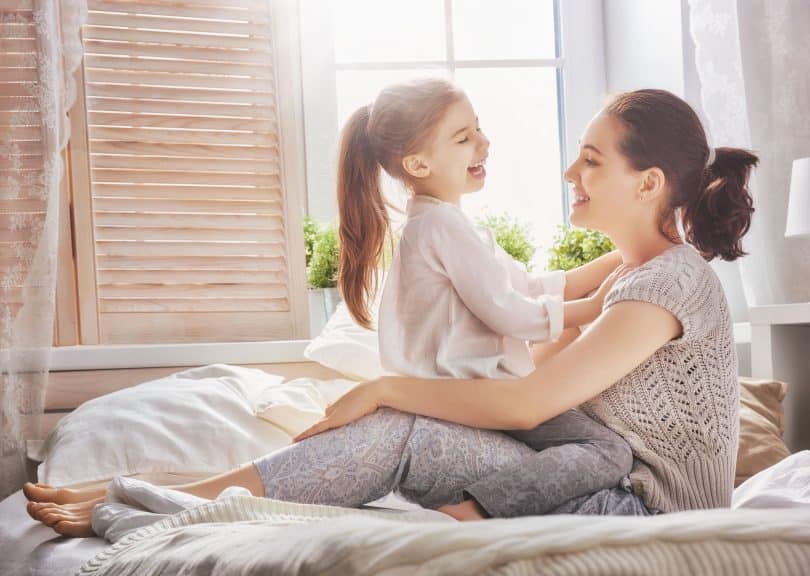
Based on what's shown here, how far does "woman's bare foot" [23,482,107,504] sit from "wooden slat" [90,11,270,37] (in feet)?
4.89

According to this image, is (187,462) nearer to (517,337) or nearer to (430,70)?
(517,337)

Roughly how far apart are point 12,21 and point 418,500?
4.23ft

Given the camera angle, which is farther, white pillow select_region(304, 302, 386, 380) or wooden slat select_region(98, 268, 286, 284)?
wooden slat select_region(98, 268, 286, 284)

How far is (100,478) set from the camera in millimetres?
1646

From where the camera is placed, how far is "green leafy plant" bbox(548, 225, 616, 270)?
Answer: 2.85 m

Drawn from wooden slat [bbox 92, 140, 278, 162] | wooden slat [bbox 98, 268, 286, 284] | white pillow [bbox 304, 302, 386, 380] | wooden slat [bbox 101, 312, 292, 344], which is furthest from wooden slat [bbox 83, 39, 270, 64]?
white pillow [bbox 304, 302, 386, 380]

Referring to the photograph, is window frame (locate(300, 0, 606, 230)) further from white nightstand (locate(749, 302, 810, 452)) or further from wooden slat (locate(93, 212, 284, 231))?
white nightstand (locate(749, 302, 810, 452))

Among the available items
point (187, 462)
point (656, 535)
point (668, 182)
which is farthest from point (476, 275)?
point (656, 535)

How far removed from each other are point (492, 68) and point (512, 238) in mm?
643

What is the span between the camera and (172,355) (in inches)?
92.7

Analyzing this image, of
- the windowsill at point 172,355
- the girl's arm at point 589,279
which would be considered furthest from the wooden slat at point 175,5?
the girl's arm at point 589,279

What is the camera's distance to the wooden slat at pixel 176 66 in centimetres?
256

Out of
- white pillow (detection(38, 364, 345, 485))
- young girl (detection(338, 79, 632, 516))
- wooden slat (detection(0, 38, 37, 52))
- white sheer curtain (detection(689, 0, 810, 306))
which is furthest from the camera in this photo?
white sheer curtain (detection(689, 0, 810, 306))

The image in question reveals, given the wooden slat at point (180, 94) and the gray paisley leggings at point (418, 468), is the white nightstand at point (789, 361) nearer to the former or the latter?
the gray paisley leggings at point (418, 468)
